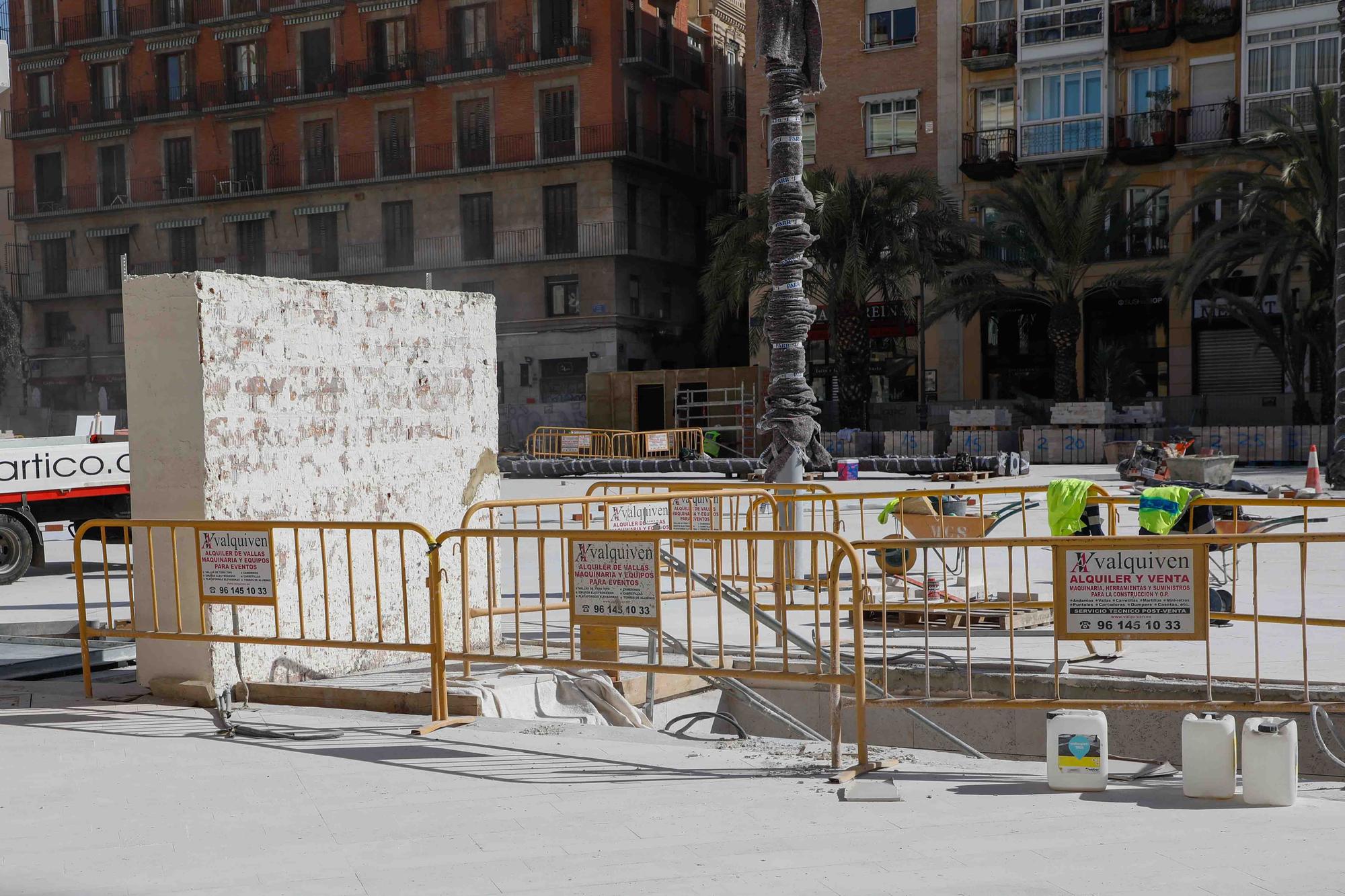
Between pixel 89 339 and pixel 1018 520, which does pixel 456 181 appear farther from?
pixel 1018 520

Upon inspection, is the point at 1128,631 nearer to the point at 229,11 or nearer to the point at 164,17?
the point at 229,11

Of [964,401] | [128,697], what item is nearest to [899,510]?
[128,697]

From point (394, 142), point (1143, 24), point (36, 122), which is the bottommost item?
point (394, 142)

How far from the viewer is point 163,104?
50.1 meters

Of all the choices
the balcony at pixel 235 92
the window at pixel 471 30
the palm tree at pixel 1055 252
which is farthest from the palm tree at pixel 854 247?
the balcony at pixel 235 92

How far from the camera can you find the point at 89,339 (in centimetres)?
5116

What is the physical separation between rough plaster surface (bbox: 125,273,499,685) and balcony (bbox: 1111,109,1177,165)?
32430 mm

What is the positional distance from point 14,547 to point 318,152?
3695 cm

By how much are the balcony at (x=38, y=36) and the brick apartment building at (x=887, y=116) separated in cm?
2969

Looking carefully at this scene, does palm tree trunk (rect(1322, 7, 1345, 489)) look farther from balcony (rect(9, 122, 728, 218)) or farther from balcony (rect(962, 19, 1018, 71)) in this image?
balcony (rect(9, 122, 728, 218))

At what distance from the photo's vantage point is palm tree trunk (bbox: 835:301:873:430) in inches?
1421

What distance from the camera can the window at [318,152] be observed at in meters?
47.7

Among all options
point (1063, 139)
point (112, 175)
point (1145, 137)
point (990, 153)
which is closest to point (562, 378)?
point (990, 153)

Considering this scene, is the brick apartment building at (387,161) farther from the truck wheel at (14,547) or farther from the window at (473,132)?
the truck wheel at (14,547)
